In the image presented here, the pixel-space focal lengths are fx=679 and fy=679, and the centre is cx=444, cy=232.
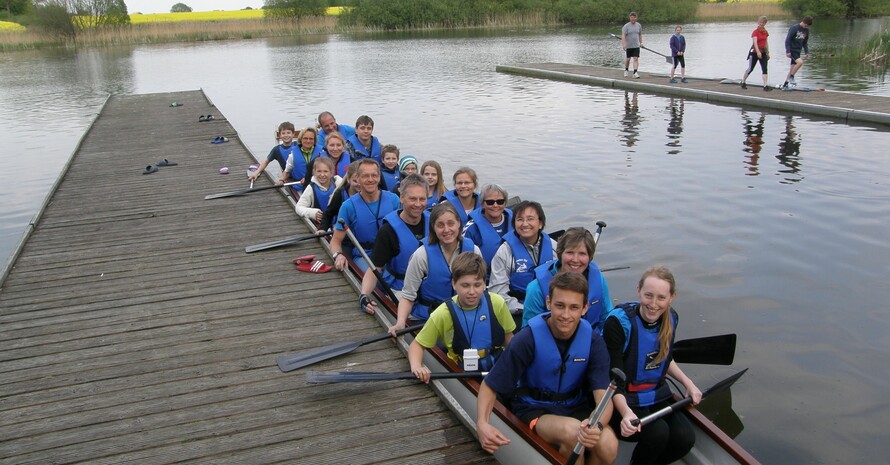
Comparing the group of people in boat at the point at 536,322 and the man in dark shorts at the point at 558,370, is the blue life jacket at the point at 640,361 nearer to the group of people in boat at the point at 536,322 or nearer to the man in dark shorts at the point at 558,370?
the group of people in boat at the point at 536,322

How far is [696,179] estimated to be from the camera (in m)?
10.0

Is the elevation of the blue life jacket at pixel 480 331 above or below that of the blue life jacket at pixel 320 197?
below

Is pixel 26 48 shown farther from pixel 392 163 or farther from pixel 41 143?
pixel 392 163

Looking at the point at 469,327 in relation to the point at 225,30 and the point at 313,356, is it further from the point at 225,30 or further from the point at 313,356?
the point at 225,30

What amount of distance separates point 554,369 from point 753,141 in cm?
1025

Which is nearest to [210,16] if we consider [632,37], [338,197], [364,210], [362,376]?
[632,37]

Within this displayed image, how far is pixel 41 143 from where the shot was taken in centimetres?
1533

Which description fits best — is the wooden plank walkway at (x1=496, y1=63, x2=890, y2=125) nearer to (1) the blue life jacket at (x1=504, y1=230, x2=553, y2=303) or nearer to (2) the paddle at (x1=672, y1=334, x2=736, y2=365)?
(2) the paddle at (x1=672, y1=334, x2=736, y2=365)

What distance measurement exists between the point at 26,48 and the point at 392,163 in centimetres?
4691

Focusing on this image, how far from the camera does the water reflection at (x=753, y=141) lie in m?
10.5

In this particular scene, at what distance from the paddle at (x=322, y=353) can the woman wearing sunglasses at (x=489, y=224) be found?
103 cm

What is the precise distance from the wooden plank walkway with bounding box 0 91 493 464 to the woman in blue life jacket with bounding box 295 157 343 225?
329 mm

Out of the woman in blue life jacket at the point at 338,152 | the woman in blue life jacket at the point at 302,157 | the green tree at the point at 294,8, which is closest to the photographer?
the woman in blue life jacket at the point at 338,152

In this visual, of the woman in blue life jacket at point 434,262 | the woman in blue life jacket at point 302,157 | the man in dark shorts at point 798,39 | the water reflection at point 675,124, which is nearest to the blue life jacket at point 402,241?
the woman in blue life jacket at point 434,262
